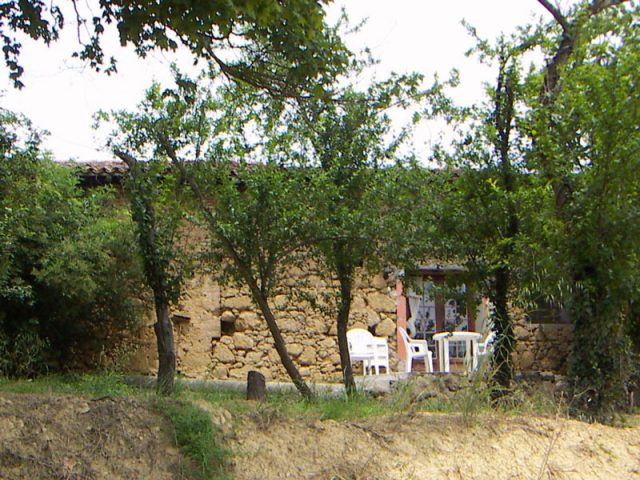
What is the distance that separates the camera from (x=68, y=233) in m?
11.8

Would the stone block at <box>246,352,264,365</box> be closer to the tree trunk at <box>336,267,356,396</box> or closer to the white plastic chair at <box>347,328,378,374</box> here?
the white plastic chair at <box>347,328,378,374</box>

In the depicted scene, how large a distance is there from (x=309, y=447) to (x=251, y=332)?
279 inches

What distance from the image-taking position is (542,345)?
14031 millimetres

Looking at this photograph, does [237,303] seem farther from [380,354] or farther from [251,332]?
[380,354]

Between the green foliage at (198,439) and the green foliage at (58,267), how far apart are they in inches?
198

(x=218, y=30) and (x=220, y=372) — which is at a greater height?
(x=218, y=30)

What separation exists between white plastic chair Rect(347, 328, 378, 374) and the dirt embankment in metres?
5.47

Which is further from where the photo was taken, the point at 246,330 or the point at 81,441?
the point at 246,330

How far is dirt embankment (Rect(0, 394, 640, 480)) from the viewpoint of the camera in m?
5.69

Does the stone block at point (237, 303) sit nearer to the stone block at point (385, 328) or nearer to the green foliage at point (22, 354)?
the stone block at point (385, 328)

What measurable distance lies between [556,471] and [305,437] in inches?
80.6

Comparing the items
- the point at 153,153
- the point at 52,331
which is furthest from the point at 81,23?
the point at 52,331

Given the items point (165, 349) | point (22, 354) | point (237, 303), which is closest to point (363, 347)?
point (237, 303)

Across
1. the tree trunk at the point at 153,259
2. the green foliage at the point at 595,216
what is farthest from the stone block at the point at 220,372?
the green foliage at the point at 595,216
